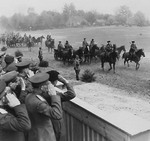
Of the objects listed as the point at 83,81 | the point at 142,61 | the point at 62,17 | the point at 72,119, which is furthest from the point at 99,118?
the point at 62,17

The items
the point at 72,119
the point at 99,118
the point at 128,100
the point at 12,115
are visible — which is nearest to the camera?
the point at 12,115

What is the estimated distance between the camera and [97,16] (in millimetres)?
106188

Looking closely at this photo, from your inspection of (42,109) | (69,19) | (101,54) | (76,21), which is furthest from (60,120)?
(69,19)

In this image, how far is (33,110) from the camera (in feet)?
10.2

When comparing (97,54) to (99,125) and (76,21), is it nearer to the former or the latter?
(99,125)

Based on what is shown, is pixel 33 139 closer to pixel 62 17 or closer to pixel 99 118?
pixel 99 118

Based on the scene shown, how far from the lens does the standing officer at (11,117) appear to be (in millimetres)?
2742

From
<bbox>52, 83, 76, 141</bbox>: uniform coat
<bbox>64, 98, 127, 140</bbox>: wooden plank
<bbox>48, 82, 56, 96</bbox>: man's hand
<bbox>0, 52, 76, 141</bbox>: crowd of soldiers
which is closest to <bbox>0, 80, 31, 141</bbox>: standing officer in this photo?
<bbox>0, 52, 76, 141</bbox>: crowd of soldiers

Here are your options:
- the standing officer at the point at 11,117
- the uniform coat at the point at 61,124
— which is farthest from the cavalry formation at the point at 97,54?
the standing officer at the point at 11,117

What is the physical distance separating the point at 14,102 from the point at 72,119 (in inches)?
42.8

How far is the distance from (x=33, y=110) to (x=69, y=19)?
334 ft

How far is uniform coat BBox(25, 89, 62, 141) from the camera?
3.03m

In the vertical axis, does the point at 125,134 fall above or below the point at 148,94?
above

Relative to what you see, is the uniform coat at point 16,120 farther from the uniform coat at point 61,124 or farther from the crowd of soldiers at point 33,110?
the uniform coat at point 61,124
